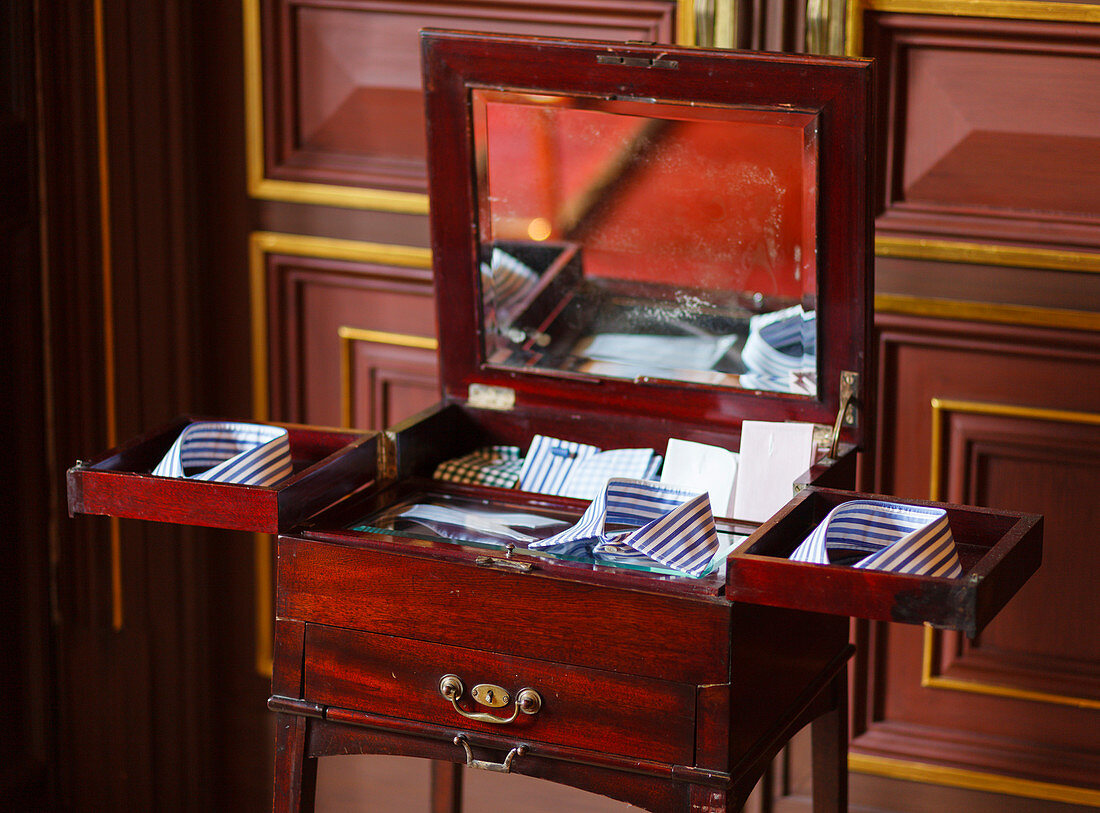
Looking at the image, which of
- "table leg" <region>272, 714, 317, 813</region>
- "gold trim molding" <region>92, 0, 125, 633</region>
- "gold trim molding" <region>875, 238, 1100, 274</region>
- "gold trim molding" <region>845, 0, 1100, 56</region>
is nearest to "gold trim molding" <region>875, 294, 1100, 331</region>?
"gold trim molding" <region>875, 238, 1100, 274</region>

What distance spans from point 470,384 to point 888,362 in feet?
2.17

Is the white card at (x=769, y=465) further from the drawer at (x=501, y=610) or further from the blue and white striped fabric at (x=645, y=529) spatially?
the drawer at (x=501, y=610)

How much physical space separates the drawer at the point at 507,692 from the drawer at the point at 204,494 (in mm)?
146

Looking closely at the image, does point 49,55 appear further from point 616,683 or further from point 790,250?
point 616,683

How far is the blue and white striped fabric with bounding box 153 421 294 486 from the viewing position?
1734mm

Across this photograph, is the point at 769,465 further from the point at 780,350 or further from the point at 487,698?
the point at 487,698

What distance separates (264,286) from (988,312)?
124 cm

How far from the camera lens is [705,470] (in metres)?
1.87

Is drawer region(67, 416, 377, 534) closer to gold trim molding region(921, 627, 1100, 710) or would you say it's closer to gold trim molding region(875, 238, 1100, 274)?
gold trim molding region(875, 238, 1100, 274)

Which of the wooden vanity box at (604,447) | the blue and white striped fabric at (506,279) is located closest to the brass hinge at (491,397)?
the wooden vanity box at (604,447)

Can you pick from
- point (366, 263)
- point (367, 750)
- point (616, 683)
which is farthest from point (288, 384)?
point (616, 683)

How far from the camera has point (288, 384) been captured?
8.55 ft

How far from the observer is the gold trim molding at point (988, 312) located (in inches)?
81.7

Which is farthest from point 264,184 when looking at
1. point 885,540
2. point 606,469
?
point 885,540
